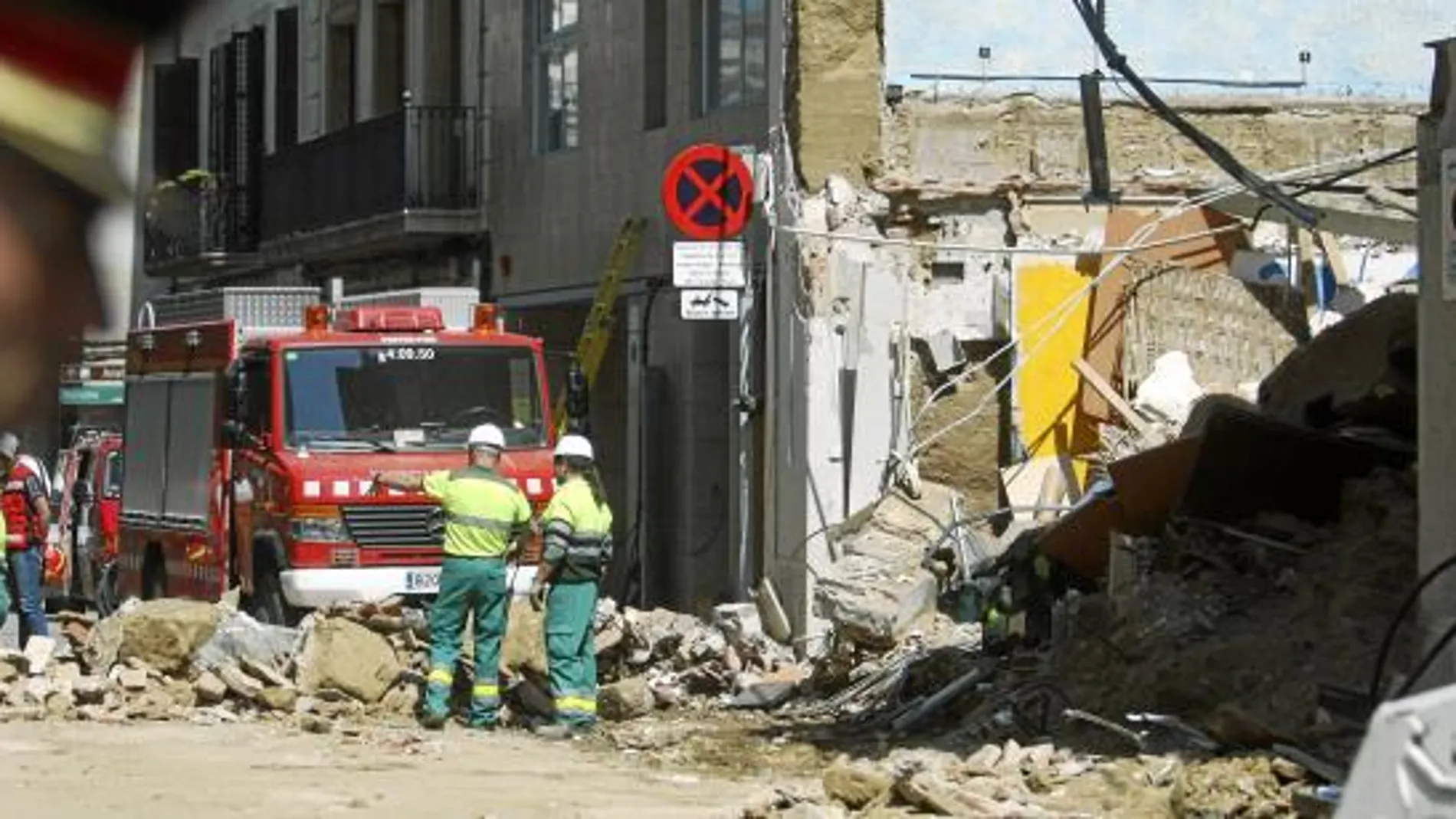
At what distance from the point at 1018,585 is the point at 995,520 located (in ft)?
8.64

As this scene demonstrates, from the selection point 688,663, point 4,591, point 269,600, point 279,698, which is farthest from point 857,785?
point 4,591

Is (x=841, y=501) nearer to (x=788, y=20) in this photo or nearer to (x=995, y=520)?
(x=995, y=520)

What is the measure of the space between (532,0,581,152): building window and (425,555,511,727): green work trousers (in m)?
10.5

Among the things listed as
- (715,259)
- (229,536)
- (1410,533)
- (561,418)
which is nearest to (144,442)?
(229,536)

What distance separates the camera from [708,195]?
61.3 feet

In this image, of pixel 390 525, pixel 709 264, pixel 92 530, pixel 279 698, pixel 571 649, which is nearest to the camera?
pixel 571 649

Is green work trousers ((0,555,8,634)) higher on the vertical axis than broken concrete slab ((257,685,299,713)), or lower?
higher

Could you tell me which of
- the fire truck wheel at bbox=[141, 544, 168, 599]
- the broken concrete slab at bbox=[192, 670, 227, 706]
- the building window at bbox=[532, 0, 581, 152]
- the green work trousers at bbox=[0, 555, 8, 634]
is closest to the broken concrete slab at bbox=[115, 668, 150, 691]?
the broken concrete slab at bbox=[192, 670, 227, 706]

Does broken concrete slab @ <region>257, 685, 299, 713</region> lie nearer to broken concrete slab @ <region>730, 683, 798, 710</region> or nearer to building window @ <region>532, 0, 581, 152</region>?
broken concrete slab @ <region>730, 683, 798, 710</region>

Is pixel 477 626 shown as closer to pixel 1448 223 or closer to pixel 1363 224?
pixel 1363 224

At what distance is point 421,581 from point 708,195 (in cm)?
341

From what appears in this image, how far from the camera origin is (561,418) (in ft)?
65.0

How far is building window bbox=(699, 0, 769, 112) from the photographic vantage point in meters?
21.5

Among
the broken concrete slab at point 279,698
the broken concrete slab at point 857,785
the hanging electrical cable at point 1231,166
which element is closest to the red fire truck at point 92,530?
the broken concrete slab at point 279,698
